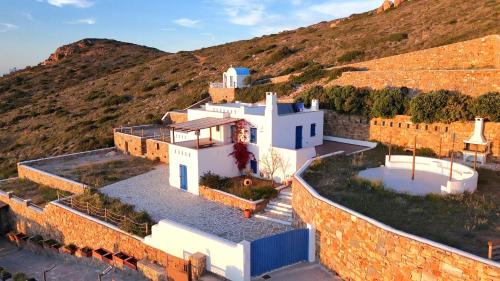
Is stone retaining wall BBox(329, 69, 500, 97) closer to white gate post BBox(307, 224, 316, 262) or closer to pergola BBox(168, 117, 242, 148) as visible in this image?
pergola BBox(168, 117, 242, 148)

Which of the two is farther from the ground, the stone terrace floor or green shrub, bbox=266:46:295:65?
green shrub, bbox=266:46:295:65

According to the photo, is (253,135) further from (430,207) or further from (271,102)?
(430,207)

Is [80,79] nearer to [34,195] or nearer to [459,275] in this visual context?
[34,195]

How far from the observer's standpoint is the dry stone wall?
8203 mm

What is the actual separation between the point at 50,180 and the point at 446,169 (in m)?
19.4

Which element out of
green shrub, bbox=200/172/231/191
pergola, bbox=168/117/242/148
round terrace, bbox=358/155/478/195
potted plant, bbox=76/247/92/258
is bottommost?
potted plant, bbox=76/247/92/258

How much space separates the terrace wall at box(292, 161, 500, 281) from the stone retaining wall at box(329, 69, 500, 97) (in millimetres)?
12172

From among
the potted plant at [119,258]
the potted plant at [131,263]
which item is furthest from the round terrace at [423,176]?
the potted plant at [119,258]

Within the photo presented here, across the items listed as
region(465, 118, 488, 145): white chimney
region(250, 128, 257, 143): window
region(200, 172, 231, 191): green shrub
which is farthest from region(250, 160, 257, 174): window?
region(465, 118, 488, 145): white chimney

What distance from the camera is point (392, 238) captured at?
9.34 m

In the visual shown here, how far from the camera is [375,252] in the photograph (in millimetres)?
9805

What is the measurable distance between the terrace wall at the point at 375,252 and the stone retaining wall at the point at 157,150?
504 inches

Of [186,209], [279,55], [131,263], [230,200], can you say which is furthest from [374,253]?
[279,55]

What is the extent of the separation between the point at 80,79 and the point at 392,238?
70.4 metres
